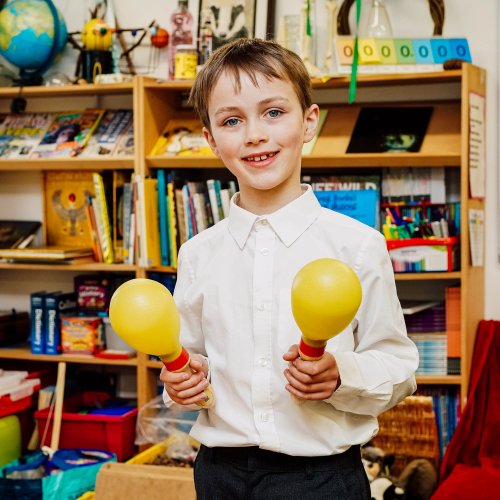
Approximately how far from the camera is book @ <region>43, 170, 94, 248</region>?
3506 mm

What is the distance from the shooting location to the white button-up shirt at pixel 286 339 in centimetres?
125

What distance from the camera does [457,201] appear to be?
3043mm

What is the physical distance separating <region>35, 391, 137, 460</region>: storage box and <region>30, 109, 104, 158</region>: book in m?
1.08

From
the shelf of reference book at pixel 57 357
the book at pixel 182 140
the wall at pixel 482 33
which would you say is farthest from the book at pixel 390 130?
the shelf of reference book at pixel 57 357

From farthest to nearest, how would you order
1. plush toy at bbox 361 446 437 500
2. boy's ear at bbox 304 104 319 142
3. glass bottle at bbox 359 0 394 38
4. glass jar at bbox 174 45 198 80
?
glass jar at bbox 174 45 198 80 → glass bottle at bbox 359 0 394 38 → plush toy at bbox 361 446 437 500 → boy's ear at bbox 304 104 319 142

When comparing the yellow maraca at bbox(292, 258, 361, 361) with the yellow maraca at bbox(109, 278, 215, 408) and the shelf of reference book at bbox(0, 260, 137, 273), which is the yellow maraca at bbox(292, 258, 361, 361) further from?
the shelf of reference book at bbox(0, 260, 137, 273)

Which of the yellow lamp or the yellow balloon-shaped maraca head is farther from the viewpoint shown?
the yellow lamp

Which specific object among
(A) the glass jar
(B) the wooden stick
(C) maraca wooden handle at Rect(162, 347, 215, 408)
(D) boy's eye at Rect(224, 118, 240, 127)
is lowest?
(B) the wooden stick

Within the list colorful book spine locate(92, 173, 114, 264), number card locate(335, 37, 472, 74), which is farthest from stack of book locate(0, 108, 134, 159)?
number card locate(335, 37, 472, 74)

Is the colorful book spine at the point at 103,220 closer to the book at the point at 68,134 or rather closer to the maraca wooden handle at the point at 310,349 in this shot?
the book at the point at 68,134

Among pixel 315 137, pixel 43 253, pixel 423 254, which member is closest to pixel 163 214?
pixel 43 253

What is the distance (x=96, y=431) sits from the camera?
3158 mm

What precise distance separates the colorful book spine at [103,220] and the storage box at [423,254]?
1.15 m

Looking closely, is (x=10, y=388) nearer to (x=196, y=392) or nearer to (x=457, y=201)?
(x=457, y=201)
